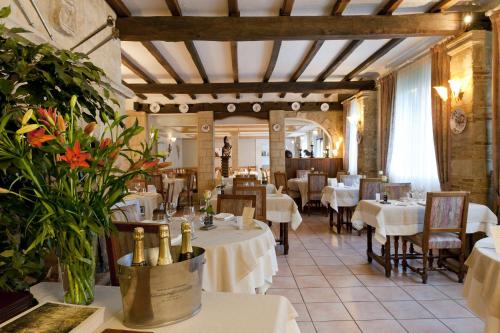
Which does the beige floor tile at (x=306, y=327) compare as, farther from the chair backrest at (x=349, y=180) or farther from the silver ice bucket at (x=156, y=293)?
the chair backrest at (x=349, y=180)

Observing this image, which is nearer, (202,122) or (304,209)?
(304,209)

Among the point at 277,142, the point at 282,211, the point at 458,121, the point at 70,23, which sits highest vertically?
the point at 70,23

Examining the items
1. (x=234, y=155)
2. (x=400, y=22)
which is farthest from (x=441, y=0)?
(x=234, y=155)

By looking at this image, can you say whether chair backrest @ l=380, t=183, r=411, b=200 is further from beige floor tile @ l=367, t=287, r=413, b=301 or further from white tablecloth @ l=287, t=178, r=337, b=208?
white tablecloth @ l=287, t=178, r=337, b=208

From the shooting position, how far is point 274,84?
25.4 ft

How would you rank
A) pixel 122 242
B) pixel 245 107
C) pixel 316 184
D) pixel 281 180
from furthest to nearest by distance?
1. pixel 245 107
2. pixel 281 180
3. pixel 316 184
4. pixel 122 242

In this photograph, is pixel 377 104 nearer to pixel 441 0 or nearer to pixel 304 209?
pixel 304 209

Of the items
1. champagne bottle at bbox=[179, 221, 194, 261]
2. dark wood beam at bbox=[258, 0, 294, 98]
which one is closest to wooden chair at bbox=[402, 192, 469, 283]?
dark wood beam at bbox=[258, 0, 294, 98]

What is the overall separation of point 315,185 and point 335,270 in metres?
3.70

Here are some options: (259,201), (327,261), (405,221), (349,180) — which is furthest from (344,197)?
(259,201)

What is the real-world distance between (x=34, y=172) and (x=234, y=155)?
16016 mm

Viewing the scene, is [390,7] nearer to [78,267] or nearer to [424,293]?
[424,293]

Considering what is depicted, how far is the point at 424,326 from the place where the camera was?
2.66 m

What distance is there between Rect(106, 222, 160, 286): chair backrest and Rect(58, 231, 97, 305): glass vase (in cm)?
77
